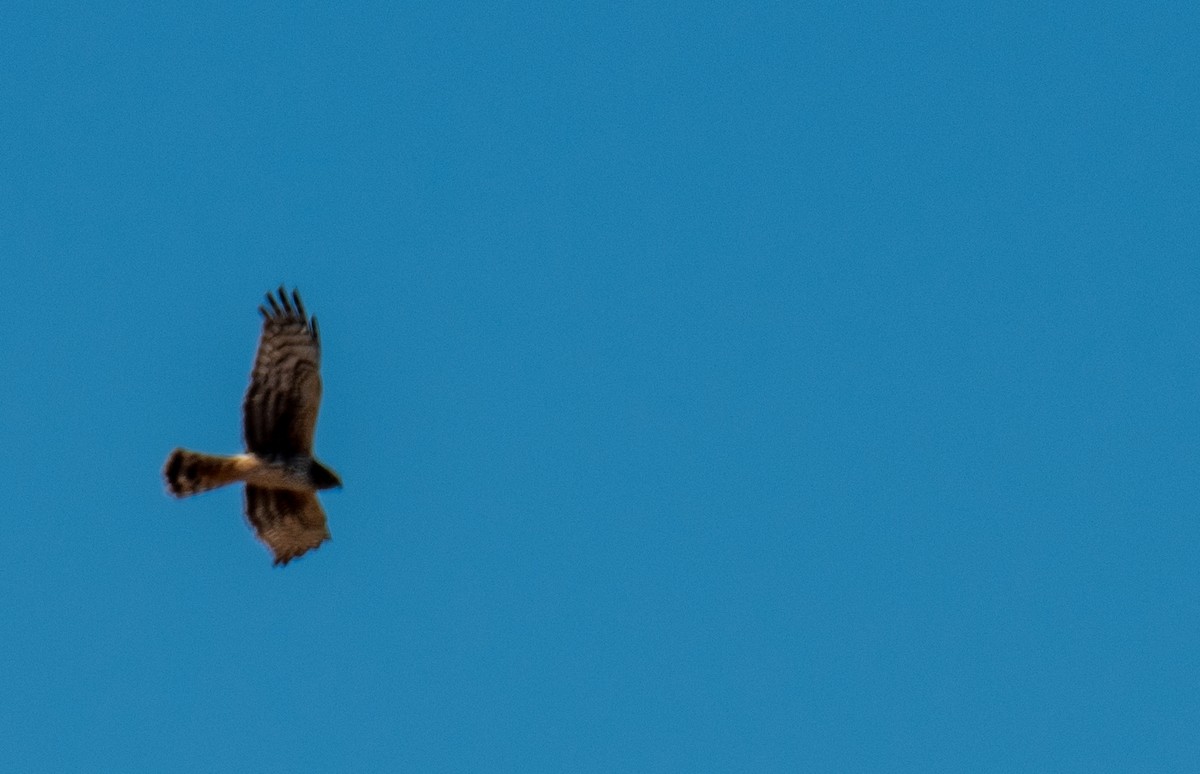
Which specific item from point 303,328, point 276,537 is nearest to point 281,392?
point 303,328

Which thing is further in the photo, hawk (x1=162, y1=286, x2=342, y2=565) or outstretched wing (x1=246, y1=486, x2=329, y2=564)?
outstretched wing (x1=246, y1=486, x2=329, y2=564)

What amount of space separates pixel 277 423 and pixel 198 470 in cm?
77

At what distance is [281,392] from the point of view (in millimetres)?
18750

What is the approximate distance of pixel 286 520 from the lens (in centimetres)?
2003

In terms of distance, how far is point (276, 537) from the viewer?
2012 cm

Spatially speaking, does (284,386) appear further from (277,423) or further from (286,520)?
(286,520)

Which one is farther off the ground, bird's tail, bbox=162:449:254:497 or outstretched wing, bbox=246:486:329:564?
outstretched wing, bbox=246:486:329:564

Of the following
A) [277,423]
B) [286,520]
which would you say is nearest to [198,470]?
[277,423]

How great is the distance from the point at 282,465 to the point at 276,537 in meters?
1.43

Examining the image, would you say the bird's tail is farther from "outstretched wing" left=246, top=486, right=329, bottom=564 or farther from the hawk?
"outstretched wing" left=246, top=486, right=329, bottom=564

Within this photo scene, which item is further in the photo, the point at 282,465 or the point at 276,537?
the point at 276,537

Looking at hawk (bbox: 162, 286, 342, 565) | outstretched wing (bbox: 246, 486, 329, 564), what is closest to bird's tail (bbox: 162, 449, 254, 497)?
hawk (bbox: 162, 286, 342, 565)

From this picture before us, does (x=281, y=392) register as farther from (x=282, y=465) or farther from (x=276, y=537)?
(x=276, y=537)

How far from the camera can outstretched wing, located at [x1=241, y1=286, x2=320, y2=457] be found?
1861 centimetres
